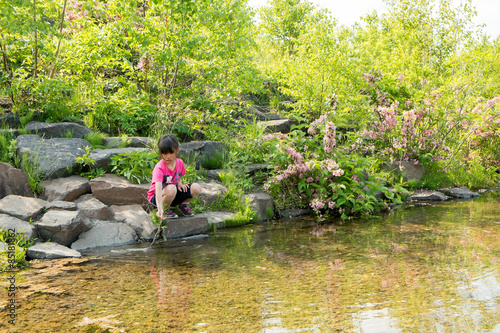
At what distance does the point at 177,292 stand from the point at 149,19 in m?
5.95

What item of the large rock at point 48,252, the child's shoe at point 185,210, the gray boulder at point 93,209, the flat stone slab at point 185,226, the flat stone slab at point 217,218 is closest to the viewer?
the large rock at point 48,252

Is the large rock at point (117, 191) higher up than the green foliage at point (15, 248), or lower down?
higher up

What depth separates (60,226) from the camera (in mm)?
5746

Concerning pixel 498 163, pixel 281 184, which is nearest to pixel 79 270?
pixel 281 184

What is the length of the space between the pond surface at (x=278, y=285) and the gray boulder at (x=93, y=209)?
830mm

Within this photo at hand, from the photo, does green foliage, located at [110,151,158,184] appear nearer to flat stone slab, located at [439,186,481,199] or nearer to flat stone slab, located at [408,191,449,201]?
flat stone slab, located at [408,191,449,201]

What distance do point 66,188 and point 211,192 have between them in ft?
7.46

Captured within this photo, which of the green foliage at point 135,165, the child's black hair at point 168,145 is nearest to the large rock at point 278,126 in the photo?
the green foliage at point 135,165

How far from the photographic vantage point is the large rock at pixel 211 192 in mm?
7528

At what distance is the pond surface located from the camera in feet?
10.8

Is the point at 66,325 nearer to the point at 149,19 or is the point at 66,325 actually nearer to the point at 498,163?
the point at 149,19

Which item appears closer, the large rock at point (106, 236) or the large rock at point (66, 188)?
the large rock at point (106, 236)

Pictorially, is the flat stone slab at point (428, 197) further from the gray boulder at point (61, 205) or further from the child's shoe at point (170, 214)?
the gray boulder at point (61, 205)

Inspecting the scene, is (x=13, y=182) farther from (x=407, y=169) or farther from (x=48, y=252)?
(x=407, y=169)
